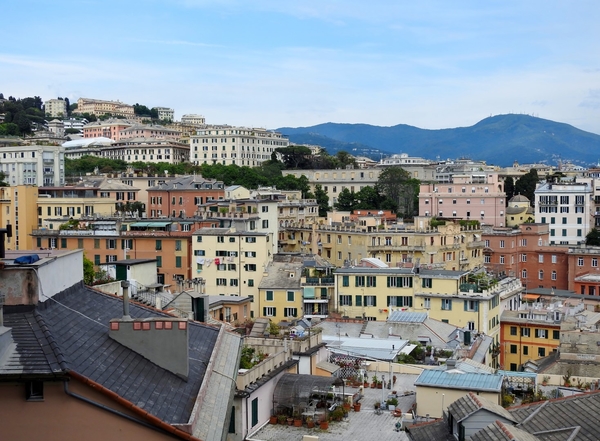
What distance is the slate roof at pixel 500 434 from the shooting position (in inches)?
477

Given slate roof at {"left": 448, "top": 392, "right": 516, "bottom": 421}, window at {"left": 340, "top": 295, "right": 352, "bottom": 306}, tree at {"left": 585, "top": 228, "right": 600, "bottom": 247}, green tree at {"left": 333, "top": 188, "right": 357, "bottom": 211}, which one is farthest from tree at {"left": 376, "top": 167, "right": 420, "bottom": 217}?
slate roof at {"left": 448, "top": 392, "right": 516, "bottom": 421}

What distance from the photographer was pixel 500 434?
484 inches

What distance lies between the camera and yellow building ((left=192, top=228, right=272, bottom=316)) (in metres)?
53.9

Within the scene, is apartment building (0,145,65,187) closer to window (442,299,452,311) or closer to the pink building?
the pink building

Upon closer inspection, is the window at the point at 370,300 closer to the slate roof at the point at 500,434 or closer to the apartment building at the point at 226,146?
the slate roof at the point at 500,434

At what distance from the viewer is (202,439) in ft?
30.6

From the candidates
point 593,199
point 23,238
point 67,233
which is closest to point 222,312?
point 67,233

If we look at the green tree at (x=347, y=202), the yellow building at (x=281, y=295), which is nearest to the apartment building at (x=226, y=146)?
the green tree at (x=347, y=202)

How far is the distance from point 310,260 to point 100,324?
1803 inches

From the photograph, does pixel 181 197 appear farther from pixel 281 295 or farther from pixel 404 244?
pixel 281 295

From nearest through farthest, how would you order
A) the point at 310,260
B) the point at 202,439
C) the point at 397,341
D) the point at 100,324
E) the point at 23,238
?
1. the point at 202,439
2. the point at 100,324
3. the point at 397,341
4. the point at 310,260
5. the point at 23,238

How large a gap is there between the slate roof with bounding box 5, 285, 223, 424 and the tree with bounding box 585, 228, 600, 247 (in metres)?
79.5

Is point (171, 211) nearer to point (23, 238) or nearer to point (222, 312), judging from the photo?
point (23, 238)

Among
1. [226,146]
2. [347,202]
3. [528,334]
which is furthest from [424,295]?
[226,146]
